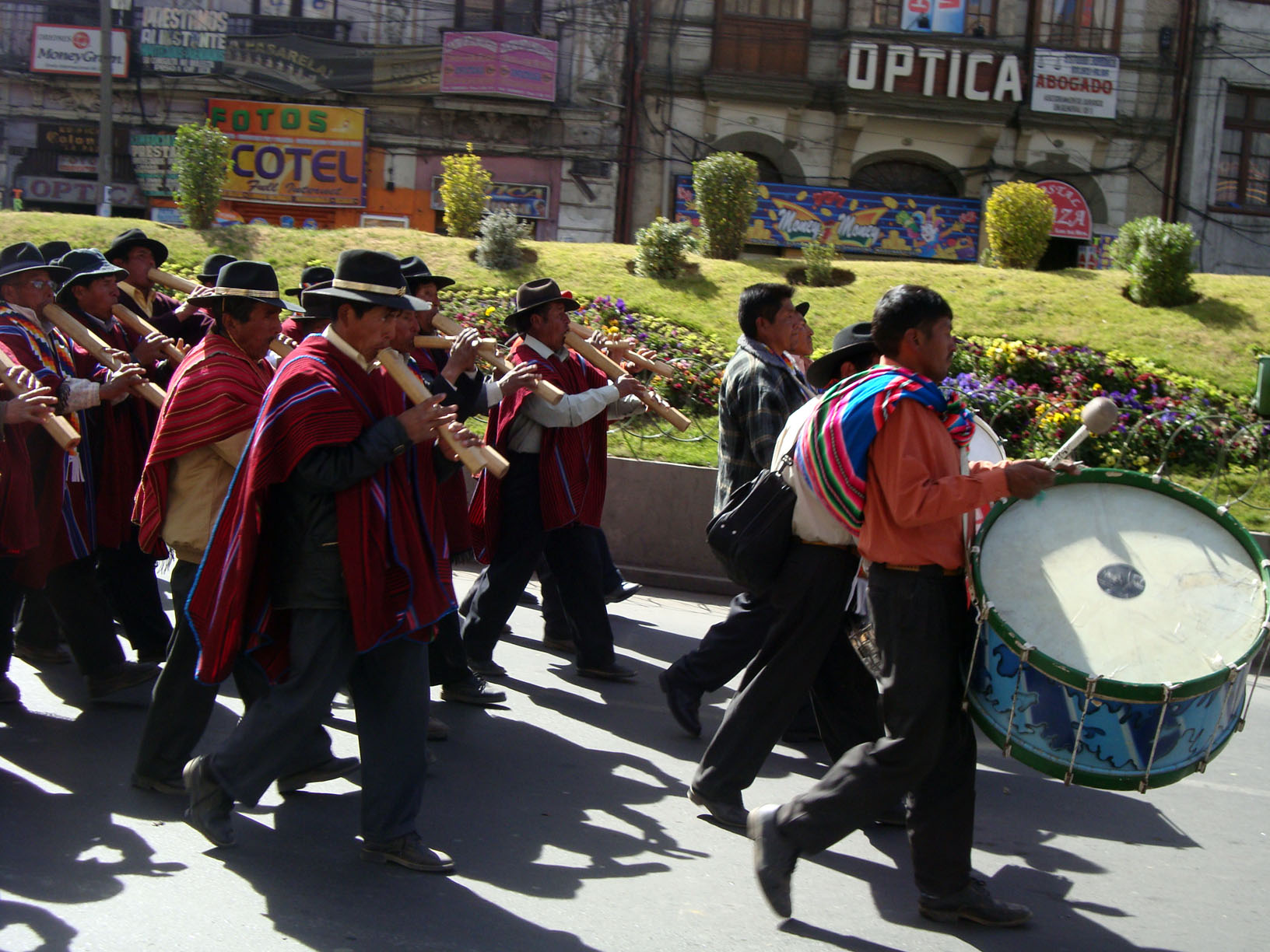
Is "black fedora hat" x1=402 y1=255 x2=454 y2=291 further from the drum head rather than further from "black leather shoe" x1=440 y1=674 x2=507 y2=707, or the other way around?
the drum head

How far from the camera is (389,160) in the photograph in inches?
979

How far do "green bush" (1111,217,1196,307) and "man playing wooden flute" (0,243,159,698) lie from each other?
33.7ft

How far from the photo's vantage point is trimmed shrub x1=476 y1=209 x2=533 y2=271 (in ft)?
44.4

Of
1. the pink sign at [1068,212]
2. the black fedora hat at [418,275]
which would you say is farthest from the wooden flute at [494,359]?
the pink sign at [1068,212]

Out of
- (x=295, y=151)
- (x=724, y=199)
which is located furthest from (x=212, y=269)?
(x=295, y=151)

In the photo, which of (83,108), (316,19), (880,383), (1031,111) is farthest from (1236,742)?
(83,108)

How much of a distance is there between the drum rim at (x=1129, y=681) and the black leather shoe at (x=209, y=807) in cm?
238

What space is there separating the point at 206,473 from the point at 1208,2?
24910mm

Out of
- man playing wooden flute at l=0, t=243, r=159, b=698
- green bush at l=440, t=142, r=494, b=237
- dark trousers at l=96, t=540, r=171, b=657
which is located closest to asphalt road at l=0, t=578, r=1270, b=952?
man playing wooden flute at l=0, t=243, r=159, b=698

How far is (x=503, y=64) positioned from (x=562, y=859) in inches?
872

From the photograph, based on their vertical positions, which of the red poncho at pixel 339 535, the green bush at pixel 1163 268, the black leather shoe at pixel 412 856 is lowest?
the black leather shoe at pixel 412 856

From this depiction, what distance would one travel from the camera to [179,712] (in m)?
4.41

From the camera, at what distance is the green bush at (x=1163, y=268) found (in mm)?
12359

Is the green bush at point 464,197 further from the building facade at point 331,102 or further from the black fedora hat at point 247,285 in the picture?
the black fedora hat at point 247,285
